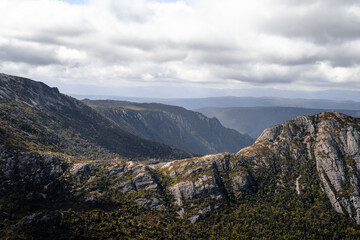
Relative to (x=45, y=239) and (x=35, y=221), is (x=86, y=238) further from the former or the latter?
(x=35, y=221)

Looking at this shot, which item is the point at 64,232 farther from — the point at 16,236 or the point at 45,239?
the point at 16,236

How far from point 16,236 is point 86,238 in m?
47.9

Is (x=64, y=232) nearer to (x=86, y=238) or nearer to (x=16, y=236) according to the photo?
(x=86, y=238)

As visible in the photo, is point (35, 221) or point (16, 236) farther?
point (35, 221)

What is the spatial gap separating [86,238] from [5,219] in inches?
2479

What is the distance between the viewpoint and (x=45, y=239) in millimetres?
187750

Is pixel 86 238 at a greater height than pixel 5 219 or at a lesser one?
lesser

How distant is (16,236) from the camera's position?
591 feet

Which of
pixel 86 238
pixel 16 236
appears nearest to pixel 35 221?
pixel 16 236

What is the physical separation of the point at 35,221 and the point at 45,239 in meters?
19.6

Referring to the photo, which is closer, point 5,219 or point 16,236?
point 16,236

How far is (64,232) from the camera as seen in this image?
199000 mm

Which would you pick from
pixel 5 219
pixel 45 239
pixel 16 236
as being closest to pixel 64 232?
pixel 45 239

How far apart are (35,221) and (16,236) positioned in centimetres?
1882
